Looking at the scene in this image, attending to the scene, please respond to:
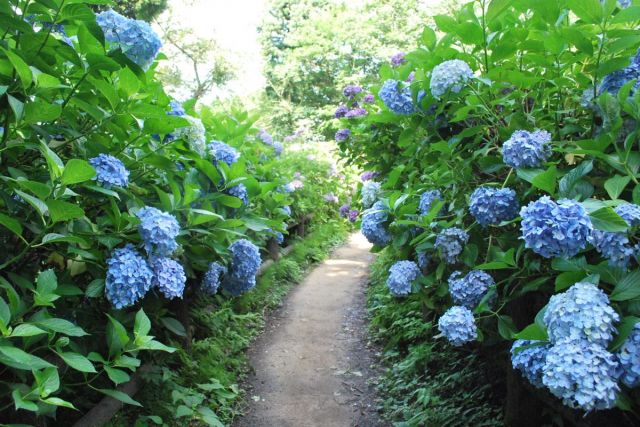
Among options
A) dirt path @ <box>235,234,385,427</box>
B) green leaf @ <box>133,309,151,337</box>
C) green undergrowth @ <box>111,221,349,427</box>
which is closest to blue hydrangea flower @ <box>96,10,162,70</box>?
green leaf @ <box>133,309,151,337</box>

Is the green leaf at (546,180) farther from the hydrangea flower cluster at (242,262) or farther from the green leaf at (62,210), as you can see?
the hydrangea flower cluster at (242,262)

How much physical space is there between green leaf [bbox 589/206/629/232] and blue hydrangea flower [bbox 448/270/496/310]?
68cm

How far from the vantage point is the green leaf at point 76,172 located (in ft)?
4.39

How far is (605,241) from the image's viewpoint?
120cm

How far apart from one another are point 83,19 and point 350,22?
19327 millimetres

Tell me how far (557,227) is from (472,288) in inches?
26.5

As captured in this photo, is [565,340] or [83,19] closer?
[565,340]

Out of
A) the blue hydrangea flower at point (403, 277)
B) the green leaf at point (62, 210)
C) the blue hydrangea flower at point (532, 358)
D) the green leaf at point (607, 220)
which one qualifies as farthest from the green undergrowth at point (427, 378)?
the green leaf at point (62, 210)

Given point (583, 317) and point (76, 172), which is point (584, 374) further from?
point (76, 172)

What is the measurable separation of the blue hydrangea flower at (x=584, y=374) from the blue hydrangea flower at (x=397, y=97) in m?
1.57

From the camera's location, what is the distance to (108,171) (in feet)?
5.49

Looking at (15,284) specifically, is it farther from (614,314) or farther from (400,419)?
(400,419)

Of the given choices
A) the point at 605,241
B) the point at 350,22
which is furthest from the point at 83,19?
the point at 350,22

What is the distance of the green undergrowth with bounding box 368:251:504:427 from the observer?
2.64 meters
